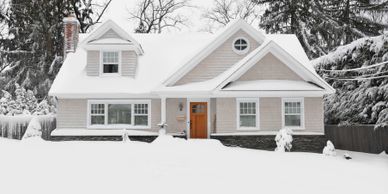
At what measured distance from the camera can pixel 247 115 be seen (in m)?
18.3

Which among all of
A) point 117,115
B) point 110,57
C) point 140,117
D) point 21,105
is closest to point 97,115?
point 117,115

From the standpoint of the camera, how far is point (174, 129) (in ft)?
62.6

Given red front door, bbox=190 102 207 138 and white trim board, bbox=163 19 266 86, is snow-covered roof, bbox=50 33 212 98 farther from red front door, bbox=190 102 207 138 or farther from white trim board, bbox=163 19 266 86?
red front door, bbox=190 102 207 138

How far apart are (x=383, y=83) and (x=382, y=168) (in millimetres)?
4272

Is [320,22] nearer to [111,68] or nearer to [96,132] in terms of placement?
[111,68]

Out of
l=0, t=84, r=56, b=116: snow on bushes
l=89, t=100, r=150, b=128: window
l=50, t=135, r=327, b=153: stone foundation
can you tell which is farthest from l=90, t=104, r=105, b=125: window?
l=0, t=84, r=56, b=116: snow on bushes

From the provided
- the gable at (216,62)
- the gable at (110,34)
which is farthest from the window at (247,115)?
the gable at (110,34)

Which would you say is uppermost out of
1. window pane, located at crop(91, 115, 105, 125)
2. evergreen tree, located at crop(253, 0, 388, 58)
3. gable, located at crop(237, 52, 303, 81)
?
evergreen tree, located at crop(253, 0, 388, 58)

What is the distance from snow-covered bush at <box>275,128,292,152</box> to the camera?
1686 cm

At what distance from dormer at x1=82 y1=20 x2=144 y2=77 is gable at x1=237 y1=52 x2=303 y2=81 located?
595 cm

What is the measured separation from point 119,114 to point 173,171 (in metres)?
8.81

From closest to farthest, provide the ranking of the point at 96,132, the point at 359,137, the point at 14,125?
the point at 96,132 → the point at 359,137 → the point at 14,125

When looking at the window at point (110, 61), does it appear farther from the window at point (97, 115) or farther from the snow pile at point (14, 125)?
the snow pile at point (14, 125)

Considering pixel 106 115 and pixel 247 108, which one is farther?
pixel 106 115
